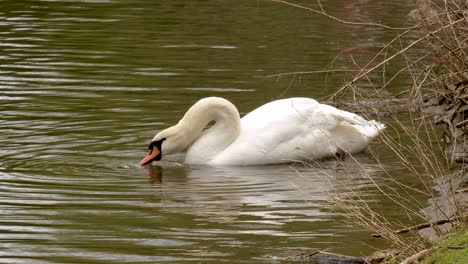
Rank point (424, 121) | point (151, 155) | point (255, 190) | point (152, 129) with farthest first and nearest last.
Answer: point (152, 129) → point (151, 155) → point (255, 190) → point (424, 121)

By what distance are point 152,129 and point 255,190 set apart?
108 inches

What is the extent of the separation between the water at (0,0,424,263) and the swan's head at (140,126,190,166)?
0.16 m

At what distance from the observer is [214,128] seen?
1291 centimetres

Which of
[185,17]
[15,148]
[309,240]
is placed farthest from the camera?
[185,17]

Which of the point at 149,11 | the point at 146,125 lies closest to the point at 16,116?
the point at 146,125

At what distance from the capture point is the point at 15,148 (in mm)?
12852

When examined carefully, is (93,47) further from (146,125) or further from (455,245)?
(455,245)

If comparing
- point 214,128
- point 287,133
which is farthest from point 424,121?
point 214,128

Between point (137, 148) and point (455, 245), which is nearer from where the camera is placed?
point (455, 245)

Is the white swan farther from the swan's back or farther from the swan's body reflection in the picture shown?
the swan's body reflection

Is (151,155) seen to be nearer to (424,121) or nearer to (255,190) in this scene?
(255,190)

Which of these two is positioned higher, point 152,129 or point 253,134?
point 253,134

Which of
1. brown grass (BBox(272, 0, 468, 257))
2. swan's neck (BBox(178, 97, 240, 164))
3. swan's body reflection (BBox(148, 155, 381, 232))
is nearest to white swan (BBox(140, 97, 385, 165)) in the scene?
swan's neck (BBox(178, 97, 240, 164))

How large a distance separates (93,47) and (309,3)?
577 cm
